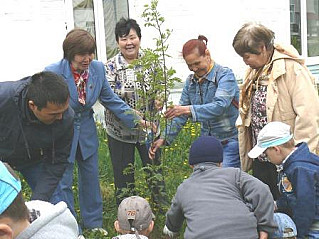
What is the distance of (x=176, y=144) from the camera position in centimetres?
708

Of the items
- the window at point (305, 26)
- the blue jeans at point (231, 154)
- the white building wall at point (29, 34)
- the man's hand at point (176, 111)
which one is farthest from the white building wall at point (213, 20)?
the man's hand at point (176, 111)

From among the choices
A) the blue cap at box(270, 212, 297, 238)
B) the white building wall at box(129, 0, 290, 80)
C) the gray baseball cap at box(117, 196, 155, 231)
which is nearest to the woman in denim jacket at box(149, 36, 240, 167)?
the blue cap at box(270, 212, 297, 238)

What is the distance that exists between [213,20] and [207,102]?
4.29 metres

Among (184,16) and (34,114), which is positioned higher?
(184,16)

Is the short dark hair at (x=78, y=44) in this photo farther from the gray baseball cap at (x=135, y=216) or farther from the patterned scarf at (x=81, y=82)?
the gray baseball cap at (x=135, y=216)

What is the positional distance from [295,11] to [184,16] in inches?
91.9

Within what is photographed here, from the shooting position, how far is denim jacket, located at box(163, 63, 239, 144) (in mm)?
4738

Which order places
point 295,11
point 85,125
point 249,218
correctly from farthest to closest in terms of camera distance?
1. point 295,11
2. point 85,125
3. point 249,218

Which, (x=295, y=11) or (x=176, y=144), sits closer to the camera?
(x=176, y=144)

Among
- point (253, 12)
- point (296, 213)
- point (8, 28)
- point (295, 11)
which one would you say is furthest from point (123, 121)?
point (295, 11)

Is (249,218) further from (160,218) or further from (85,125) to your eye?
(85,125)

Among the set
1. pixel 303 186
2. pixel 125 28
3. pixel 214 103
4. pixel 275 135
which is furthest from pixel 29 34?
pixel 303 186

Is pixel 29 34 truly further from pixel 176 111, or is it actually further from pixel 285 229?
pixel 285 229

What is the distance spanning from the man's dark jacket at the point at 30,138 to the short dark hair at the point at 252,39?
4.31 ft
